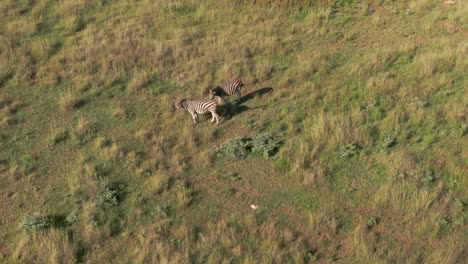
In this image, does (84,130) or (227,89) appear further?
(227,89)

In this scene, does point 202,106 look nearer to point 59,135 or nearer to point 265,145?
point 265,145

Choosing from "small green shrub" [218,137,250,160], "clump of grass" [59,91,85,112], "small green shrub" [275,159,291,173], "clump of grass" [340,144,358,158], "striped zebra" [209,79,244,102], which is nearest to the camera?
"small green shrub" [275,159,291,173]

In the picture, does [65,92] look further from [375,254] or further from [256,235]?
[375,254]

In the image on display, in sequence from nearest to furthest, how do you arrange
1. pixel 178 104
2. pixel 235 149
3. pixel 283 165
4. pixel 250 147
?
pixel 283 165 < pixel 235 149 < pixel 250 147 < pixel 178 104

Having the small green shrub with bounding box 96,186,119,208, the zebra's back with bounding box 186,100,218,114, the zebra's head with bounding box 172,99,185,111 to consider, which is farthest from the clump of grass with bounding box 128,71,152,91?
the small green shrub with bounding box 96,186,119,208

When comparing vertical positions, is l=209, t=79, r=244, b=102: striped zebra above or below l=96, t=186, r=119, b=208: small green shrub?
above

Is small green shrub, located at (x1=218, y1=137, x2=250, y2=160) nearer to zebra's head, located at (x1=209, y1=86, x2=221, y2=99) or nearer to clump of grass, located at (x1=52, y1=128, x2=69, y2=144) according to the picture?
zebra's head, located at (x1=209, y1=86, x2=221, y2=99)

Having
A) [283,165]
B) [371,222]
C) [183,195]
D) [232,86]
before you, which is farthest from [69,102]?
[371,222]
